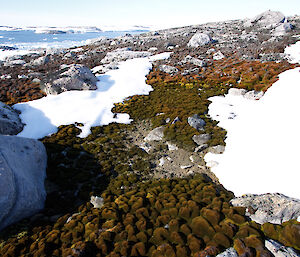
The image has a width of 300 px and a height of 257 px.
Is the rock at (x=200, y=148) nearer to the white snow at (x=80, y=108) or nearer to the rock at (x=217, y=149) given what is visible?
the rock at (x=217, y=149)

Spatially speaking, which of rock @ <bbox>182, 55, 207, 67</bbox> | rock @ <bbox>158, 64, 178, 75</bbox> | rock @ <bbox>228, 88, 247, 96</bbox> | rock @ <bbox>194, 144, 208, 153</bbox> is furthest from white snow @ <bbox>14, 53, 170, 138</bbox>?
rock @ <bbox>182, 55, 207, 67</bbox>

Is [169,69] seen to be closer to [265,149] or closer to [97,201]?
[265,149]

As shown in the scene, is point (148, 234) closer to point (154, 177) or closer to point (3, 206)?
point (154, 177)

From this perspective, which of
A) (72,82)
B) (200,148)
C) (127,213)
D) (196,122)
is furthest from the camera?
(72,82)

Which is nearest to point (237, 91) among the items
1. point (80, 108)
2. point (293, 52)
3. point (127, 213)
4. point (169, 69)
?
point (169, 69)

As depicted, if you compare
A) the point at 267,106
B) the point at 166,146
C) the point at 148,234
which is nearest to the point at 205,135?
the point at 166,146
